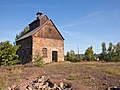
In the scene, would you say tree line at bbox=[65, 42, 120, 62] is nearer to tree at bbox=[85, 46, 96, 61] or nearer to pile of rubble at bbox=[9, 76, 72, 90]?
tree at bbox=[85, 46, 96, 61]

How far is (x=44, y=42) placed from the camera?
92.5 feet

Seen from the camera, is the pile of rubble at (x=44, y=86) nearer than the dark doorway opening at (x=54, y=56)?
Yes

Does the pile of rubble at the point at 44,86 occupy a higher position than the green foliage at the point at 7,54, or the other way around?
the green foliage at the point at 7,54

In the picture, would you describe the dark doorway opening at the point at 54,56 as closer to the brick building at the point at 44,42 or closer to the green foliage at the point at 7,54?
the brick building at the point at 44,42

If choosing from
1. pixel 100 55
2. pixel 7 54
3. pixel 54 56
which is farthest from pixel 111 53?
pixel 7 54

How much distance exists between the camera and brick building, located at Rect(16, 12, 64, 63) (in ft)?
89.5

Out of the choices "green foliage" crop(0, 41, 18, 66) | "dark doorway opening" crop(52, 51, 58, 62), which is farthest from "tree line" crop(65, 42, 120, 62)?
"green foliage" crop(0, 41, 18, 66)

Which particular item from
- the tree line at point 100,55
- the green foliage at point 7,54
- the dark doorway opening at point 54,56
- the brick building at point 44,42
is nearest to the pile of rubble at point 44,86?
the green foliage at point 7,54

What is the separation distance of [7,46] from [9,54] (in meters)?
0.93

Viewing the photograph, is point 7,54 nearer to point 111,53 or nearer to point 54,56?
point 54,56

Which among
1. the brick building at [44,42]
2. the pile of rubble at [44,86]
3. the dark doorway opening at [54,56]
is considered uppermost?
the brick building at [44,42]

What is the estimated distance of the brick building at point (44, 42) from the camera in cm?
2729

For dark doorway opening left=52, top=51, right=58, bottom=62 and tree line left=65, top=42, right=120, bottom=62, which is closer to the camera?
dark doorway opening left=52, top=51, right=58, bottom=62

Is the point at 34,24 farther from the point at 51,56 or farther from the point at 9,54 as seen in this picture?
the point at 9,54
